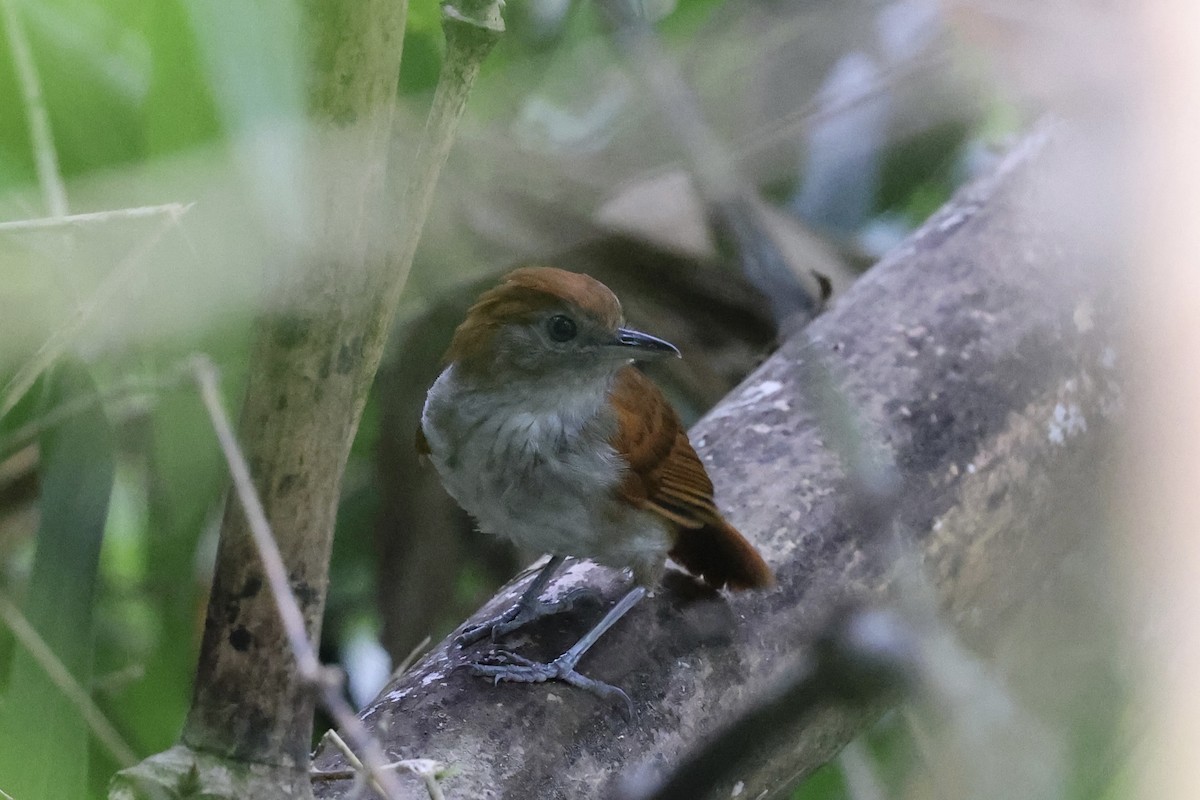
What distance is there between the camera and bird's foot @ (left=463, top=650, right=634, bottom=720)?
148 centimetres

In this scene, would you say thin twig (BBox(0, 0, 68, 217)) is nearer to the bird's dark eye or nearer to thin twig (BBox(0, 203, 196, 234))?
thin twig (BBox(0, 203, 196, 234))

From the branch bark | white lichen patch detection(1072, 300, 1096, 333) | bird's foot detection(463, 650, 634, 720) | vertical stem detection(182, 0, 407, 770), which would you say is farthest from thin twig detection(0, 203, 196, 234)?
white lichen patch detection(1072, 300, 1096, 333)

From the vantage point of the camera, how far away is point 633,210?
106 inches

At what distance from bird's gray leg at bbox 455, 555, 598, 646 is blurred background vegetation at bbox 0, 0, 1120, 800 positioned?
393mm

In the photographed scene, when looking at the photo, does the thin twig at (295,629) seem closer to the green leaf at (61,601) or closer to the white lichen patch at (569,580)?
the green leaf at (61,601)

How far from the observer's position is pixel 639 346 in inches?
64.2

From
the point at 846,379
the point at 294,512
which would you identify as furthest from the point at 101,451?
the point at 846,379

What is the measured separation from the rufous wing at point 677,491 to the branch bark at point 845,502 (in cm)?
7

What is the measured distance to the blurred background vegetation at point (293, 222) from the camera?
104 cm

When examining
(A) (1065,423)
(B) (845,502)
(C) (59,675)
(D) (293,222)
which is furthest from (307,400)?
(A) (1065,423)

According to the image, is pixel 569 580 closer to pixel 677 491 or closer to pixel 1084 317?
pixel 677 491

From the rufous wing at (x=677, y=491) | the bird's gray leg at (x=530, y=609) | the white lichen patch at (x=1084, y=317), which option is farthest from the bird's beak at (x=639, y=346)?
the white lichen patch at (x=1084, y=317)

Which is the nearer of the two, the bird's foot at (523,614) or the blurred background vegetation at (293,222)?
the blurred background vegetation at (293,222)

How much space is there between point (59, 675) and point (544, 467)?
0.68 metres
